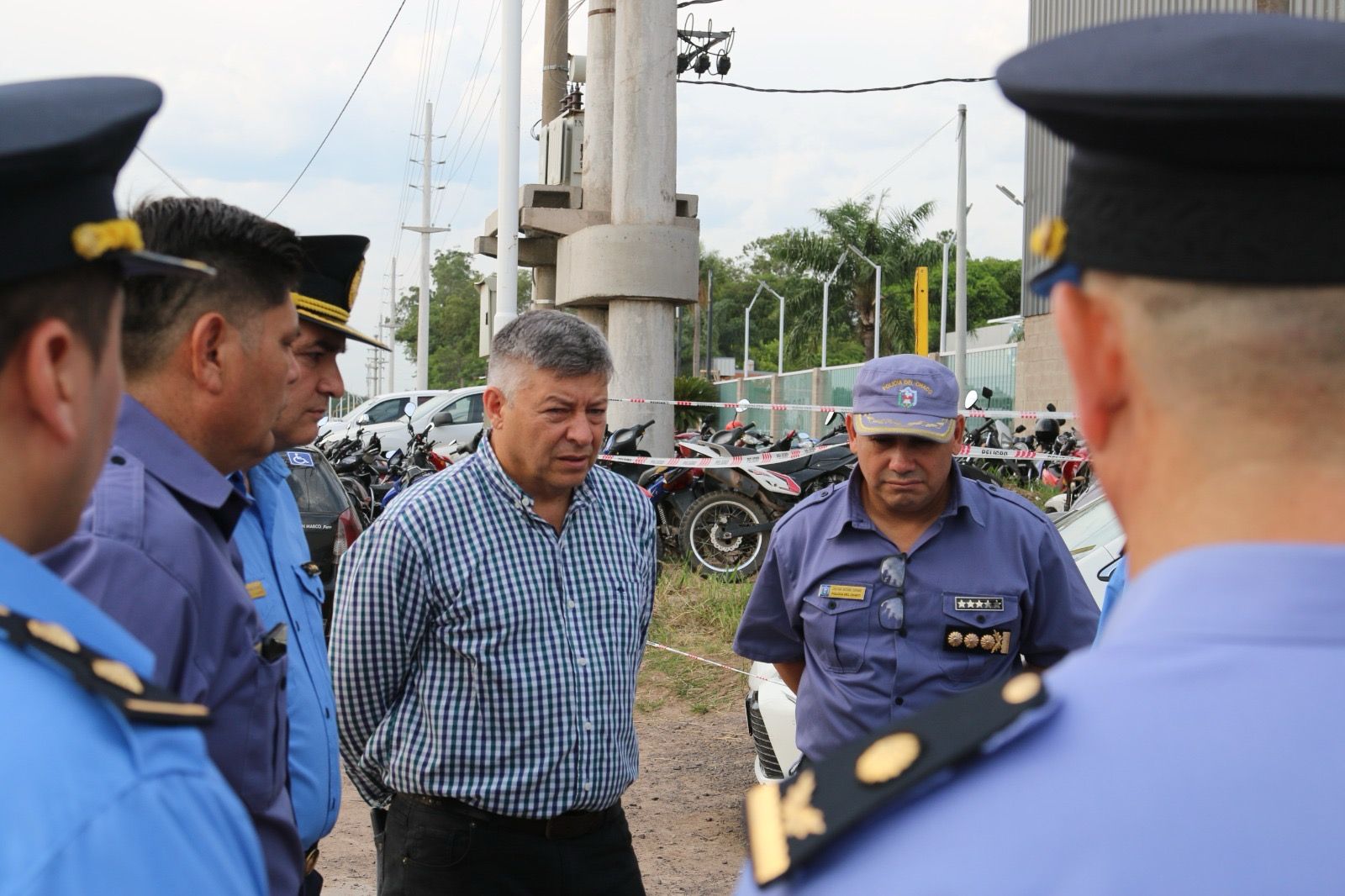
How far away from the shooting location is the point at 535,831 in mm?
3100

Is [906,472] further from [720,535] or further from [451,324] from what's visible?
[451,324]

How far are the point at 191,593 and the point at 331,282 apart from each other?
5.17 feet

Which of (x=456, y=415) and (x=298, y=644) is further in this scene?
(x=456, y=415)

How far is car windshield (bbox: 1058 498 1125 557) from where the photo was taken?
18.7 ft

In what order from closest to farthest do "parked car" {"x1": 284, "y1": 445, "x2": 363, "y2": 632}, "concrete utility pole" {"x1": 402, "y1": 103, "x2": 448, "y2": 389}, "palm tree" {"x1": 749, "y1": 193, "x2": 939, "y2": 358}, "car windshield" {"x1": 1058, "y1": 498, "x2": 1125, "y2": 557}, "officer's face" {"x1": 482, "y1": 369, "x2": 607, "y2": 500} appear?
"officer's face" {"x1": 482, "y1": 369, "x2": 607, "y2": 500}
"car windshield" {"x1": 1058, "y1": 498, "x2": 1125, "y2": 557}
"parked car" {"x1": 284, "y1": 445, "x2": 363, "y2": 632}
"concrete utility pole" {"x1": 402, "y1": 103, "x2": 448, "y2": 389}
"palm tree" {"x1": 749, "y1": 193, "x2": 939, "y2": 358}

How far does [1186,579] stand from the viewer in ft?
3.15

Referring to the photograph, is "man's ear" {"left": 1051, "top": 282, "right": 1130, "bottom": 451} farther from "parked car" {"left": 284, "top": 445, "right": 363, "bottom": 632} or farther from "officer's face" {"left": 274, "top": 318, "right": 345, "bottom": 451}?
"parked car" {"left": 284, "top": 445, "right": 363, "bottom": 632}

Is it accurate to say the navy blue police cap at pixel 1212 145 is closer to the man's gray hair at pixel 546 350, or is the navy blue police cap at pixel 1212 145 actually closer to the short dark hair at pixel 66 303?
the short dark hair at pixel 66 303

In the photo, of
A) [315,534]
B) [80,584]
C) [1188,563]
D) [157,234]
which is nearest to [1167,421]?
[1188,563]

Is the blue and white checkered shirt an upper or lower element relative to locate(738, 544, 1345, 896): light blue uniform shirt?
lower

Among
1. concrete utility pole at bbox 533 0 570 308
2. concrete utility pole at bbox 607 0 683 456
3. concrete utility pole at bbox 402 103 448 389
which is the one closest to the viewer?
concrete utility pole at bbox 607 0 683 456

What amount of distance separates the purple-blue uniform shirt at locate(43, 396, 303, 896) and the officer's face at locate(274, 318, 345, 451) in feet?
2.62

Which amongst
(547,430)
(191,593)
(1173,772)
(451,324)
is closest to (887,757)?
(1173,772)

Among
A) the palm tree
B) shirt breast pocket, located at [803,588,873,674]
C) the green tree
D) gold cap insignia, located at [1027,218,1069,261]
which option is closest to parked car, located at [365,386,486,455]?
shirt breast pocket, located at [803,588,873,674]
